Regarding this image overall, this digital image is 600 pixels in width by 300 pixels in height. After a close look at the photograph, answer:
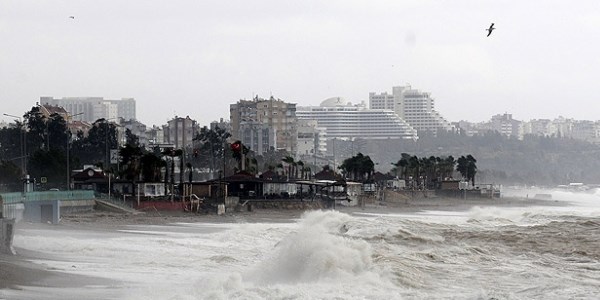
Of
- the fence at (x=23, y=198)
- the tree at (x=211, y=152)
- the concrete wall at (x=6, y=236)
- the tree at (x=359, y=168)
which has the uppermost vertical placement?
the tree at (x=211, y=152)

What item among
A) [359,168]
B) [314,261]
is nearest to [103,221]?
[314,261]

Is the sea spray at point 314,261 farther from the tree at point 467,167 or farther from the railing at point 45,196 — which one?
the tree at point 467,167

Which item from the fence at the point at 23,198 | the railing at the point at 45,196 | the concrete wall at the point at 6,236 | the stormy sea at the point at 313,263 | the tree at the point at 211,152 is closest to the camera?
the stormy sea at the point at 313,263

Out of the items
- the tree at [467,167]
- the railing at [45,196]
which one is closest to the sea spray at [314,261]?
the railing at [45,196]

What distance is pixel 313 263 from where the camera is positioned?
2809cm

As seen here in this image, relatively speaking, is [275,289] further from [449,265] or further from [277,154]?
[277,154]

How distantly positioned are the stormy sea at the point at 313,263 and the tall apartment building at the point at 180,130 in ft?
470

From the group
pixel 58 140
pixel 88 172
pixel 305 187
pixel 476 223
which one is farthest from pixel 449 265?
pixel 58 140

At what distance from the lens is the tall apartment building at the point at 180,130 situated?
191000mm

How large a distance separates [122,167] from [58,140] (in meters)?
25.5

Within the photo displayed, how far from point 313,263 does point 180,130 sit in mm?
169314

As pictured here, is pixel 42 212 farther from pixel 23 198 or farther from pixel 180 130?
pixel 180 130

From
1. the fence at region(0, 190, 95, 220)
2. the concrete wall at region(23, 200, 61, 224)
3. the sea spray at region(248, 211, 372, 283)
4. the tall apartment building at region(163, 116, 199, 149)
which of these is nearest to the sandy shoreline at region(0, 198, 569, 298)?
the concrete wall at region(23, 200, 61, 224)

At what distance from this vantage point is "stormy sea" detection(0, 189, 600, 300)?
82.9 ft
